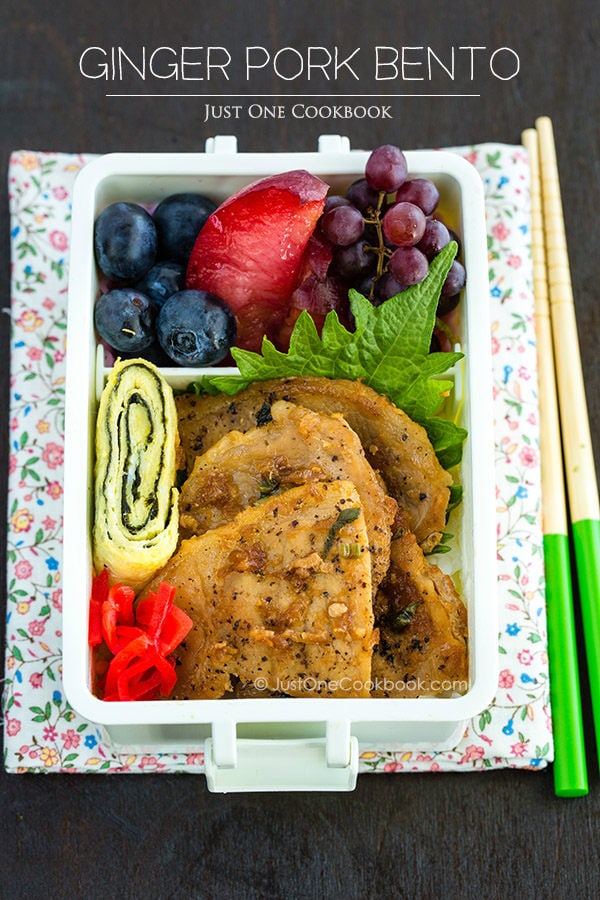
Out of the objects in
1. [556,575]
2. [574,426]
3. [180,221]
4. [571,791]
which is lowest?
[571,791]

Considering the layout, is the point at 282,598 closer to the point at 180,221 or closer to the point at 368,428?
the point at 368,428

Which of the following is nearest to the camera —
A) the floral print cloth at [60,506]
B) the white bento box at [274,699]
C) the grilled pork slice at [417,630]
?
the white bento box at [274,699]

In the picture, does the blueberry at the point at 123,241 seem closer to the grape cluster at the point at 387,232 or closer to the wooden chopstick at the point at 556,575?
the grape cluster at the point at 387,232

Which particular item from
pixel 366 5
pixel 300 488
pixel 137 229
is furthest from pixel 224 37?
pixel 300 488

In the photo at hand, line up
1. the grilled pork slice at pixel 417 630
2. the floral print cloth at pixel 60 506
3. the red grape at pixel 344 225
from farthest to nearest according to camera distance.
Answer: the floral print cloth at pixel 60 506, the red grape at pixel 344 225, the grilled pork slice at pixel 417 630

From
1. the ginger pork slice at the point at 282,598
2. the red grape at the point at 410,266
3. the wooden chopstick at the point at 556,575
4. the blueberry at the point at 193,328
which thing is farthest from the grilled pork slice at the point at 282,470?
the wooden chopstick at the point at 556,575

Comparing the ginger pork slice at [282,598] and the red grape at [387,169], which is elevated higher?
the red grape at [387,169]

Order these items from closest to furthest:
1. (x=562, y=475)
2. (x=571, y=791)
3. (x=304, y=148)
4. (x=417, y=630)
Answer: (x=417, y=630) < (x=571, y=791) < (x=562, y=475) < (x=304, y=148)

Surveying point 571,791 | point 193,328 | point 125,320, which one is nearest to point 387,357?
point 193,328
